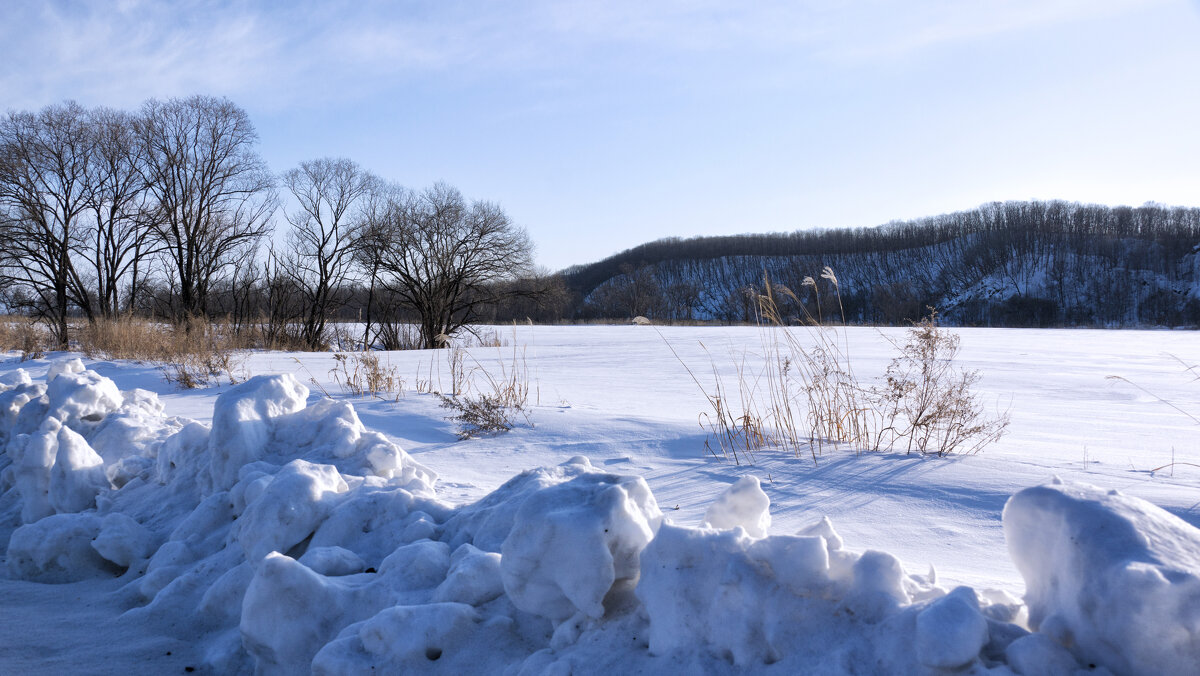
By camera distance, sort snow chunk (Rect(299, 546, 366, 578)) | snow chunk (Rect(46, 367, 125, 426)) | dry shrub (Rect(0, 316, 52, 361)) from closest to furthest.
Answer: snow chunk (Rect(299, 546, 366, 578)) → snow chunk (Rect(46, 367, 125, 426)) → dry shrub (Rect(0, 316, 52, 361))

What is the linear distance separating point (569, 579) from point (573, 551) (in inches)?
2.8

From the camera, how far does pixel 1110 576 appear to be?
1.20 meters

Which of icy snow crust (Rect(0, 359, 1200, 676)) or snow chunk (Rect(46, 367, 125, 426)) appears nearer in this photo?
icy snow crust (Rect(0, 359, 1200, 676))

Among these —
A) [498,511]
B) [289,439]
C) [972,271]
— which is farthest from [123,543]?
[972,271]

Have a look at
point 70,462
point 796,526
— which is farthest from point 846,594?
point 70,462

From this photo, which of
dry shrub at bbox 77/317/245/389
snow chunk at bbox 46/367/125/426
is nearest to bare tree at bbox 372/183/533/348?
dry shrub at bbox 77/317/245/389

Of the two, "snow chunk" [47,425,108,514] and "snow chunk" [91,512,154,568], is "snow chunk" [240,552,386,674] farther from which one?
"snow chunk" [47,425,108,514]

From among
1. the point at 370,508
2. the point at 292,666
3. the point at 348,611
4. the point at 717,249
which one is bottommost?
the point at 292,666

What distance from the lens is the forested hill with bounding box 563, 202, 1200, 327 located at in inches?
1863

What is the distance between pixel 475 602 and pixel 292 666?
22.7 inches

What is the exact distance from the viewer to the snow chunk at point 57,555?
2.96 meters

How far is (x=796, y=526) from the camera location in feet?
8.75

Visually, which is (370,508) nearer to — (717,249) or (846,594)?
(846,594)

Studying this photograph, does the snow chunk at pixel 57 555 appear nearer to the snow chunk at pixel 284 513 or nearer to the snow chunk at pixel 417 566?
the snow chunk at pixel 284 513
